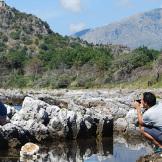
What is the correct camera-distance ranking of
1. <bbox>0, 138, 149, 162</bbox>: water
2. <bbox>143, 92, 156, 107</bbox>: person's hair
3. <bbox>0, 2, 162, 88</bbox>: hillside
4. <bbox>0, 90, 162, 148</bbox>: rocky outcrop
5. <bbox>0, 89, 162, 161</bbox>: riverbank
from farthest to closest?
<bbox>0, 2, 162, 88</bbox>: hillside < <bbox>0, 90, 162, 148</bbox>: rocky outcrop < <bbox>0, 89, 162, 161</bbox>: riverbank < <bbox>0, 138, 149, 162</bbox>: water < <bbox>143, 92, 156, 107</bbox>: person's hair

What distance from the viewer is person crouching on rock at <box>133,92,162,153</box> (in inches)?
656

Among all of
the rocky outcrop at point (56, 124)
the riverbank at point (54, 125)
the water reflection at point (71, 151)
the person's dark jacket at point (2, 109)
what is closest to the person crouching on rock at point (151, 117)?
the person's dark jacket at point (2, 109)

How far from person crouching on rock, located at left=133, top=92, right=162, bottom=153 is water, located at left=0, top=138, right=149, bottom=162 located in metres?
6.82

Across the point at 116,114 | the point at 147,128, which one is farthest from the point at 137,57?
the point at 147,128

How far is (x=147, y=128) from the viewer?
1730 centimetres

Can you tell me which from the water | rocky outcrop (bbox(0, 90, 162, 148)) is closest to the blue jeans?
the water

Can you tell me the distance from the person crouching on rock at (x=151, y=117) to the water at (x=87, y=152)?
682 centimetres

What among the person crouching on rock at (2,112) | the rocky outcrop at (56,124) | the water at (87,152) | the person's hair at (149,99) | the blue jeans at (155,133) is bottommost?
the water at (87,152)

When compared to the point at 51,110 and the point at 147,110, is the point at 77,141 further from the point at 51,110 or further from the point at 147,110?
the point at 147,110

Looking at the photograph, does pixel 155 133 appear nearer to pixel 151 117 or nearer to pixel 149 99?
pixel 151 117

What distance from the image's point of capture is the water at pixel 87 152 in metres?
24.9

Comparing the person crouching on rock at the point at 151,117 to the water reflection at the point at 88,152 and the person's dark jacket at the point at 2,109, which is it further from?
the water reflection at the point at 88,152

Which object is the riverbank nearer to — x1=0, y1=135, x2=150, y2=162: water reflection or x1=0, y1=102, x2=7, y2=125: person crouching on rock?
x1=0, y1=135, x2=150, y2=162: water reflection

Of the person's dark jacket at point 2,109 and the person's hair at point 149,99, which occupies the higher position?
the person's hair at point 149,99
